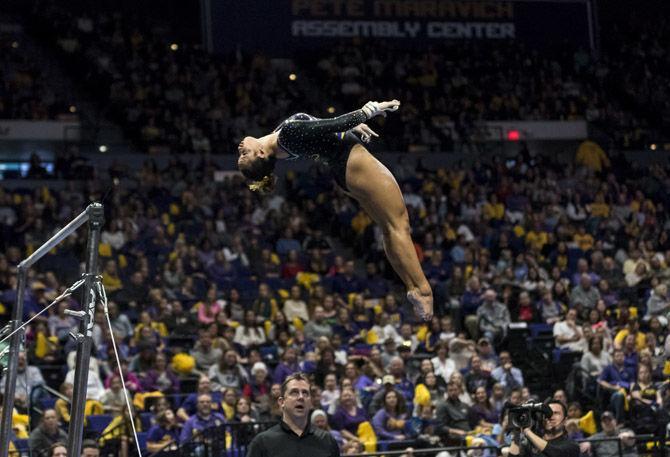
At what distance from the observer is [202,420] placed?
11227 millimetres

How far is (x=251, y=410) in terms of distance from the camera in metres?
11.8

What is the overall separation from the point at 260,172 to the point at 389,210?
734 mm

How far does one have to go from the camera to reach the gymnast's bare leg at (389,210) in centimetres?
614

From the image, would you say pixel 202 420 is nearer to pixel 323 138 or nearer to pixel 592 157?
pixel 323 138

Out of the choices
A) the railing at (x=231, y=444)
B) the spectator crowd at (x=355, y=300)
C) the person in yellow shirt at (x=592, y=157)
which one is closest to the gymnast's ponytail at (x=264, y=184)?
the spectator crowd at (x=355, y=300)

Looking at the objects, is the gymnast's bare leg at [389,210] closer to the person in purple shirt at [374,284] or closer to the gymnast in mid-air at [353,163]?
the gymnast in mid-air at [353,163]

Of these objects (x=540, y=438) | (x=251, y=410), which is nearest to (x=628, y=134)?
(x=251, y=410)

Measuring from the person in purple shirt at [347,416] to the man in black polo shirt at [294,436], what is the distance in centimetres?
571

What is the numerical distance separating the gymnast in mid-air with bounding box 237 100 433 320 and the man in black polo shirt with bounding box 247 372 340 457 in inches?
32.2

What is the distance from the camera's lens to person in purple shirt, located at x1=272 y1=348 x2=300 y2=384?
12.8m

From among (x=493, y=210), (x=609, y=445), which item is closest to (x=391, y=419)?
(x=609, y=445)

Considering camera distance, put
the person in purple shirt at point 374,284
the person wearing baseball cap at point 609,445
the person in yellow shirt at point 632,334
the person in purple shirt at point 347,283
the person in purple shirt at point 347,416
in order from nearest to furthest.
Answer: the person wearing baseball cap at point 609,445
the person in purple shirt at point 347,416
the person in yellow shirt at point 632,334
the person in purple shirt at point 347,283
the person in purple shirt at point 374,284

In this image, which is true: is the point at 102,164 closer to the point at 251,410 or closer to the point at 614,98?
the point at 251,410

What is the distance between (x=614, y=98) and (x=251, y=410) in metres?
17.0
